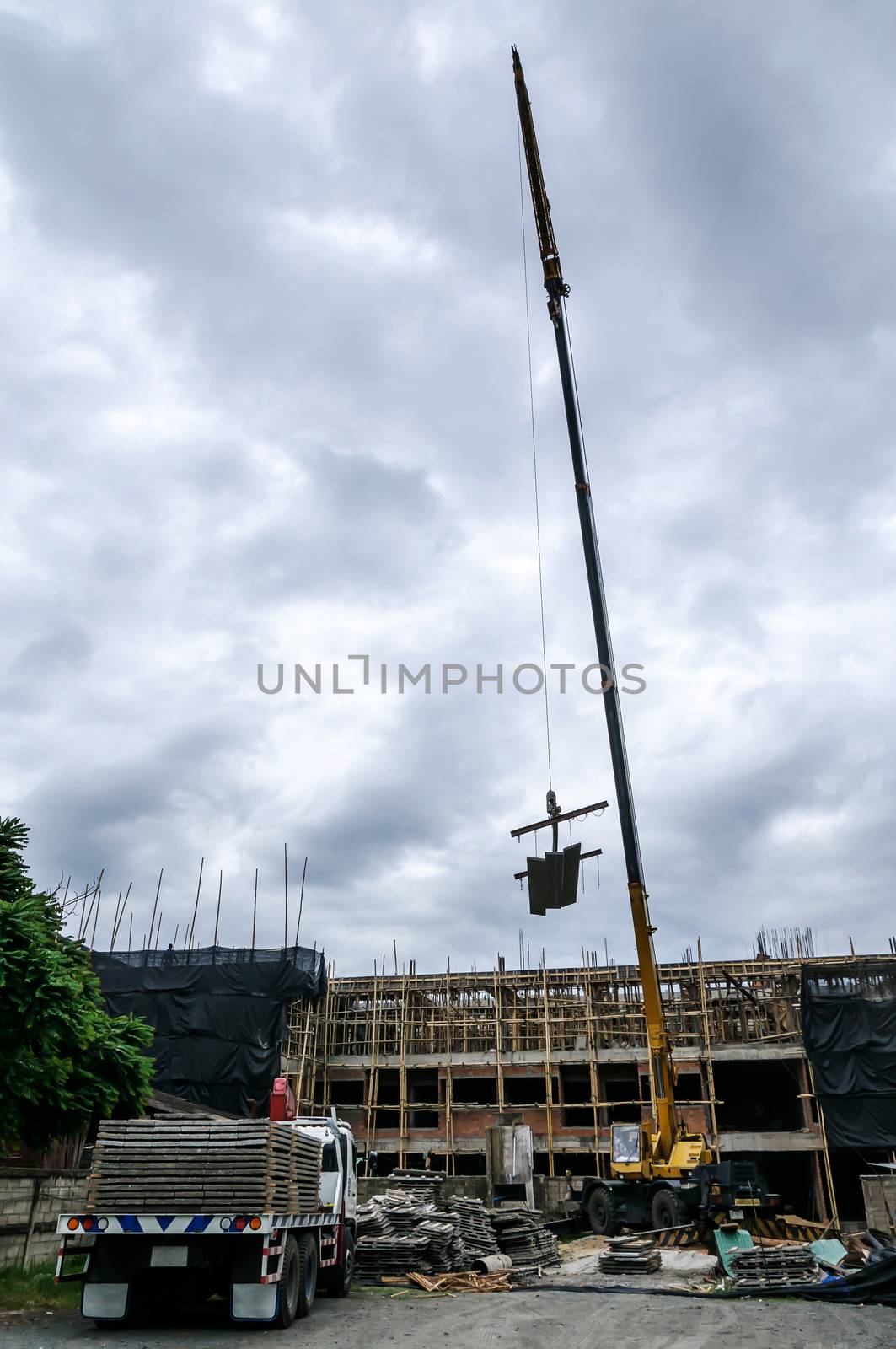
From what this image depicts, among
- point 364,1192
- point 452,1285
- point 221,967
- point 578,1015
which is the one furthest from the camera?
point 578,1015

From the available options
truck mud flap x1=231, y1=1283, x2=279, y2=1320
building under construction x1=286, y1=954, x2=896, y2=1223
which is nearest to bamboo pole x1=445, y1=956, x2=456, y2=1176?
building under construction x1=286, y1=954, x2=896, y2=1223

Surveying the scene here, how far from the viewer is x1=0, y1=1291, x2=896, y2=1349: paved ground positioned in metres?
9.10

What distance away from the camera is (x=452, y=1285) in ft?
48.5

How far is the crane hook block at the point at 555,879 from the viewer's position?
17328mm

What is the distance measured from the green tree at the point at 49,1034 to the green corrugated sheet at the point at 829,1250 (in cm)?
1085

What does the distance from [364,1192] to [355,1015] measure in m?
13.6

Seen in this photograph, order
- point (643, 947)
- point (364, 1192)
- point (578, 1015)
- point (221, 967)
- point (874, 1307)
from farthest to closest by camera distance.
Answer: point (578, 1015) < point (221, 967) < point (364, 1192) < point (643, 947) < point (874, 1307)

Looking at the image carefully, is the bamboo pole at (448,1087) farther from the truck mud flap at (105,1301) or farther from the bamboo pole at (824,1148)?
the truck mud flap at (105,1301)

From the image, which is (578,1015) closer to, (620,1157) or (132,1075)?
(620,1157)

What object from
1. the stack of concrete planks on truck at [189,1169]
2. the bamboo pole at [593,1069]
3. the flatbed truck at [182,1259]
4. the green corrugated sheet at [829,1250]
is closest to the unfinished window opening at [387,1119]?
the bamboo pole at [593,1069]

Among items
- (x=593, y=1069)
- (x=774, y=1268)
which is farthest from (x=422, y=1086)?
(x=774, y=1268)

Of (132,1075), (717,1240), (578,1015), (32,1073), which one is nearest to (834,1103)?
(578,1015)

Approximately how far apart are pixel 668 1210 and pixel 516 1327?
9806 millimetres

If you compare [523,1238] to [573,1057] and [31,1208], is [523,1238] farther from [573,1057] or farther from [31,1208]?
[573,1057]
